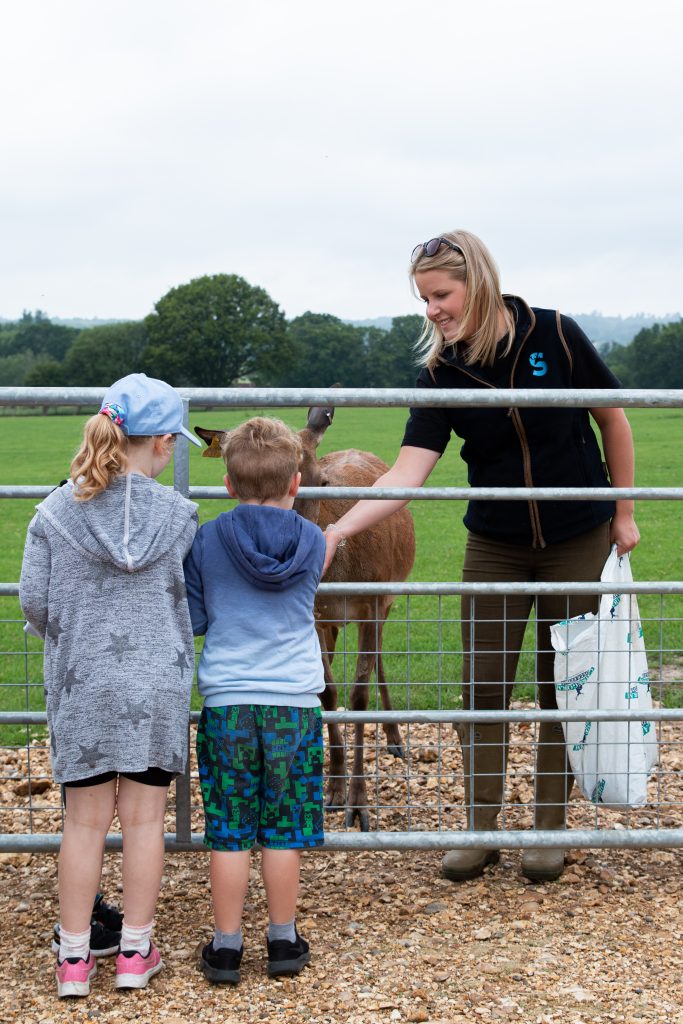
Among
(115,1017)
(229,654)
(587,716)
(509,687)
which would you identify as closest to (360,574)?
(509,687)

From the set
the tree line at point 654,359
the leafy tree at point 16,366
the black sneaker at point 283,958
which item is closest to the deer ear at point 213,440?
the black sneaker at point 283,958

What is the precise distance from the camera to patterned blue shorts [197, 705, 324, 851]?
3275 millimetres

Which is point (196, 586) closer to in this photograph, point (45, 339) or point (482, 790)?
point (482, 790)

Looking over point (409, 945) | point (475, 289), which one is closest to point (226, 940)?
point (409, 945)

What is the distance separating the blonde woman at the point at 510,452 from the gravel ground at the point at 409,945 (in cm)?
27

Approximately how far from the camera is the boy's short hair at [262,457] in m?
3.27

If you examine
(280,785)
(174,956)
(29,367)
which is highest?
(29,367)

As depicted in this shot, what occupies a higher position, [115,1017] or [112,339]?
[112,339]

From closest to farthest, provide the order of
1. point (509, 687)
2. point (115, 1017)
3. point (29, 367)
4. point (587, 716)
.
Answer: point (115, 1017)
point (587, 716)
point (509, 687)
point (29, 367)

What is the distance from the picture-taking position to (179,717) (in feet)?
10.7

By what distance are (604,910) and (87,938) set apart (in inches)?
73.2

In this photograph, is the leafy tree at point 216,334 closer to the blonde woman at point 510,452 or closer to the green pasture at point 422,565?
the green pasture at point 422,565

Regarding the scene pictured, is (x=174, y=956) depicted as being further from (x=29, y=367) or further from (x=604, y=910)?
(x=29, y=367)

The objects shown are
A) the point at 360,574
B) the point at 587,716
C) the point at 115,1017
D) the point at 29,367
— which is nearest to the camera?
the point at 115,1017
